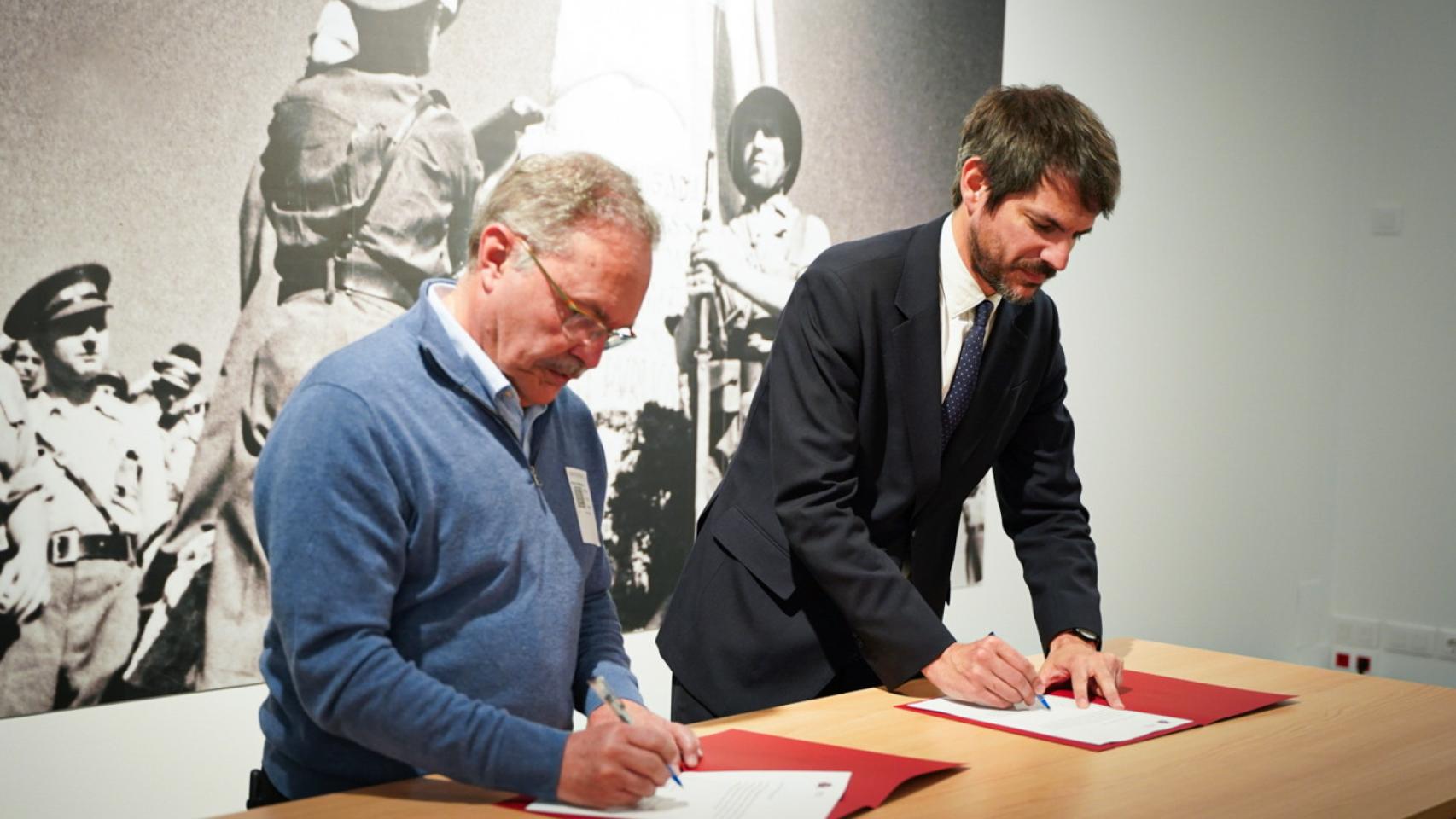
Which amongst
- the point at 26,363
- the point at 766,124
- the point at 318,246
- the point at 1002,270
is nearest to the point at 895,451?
the point at 1002,270

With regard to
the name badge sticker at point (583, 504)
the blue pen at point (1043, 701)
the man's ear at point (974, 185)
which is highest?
the man's ear at point (974, 185)

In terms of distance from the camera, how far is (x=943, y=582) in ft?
7.47

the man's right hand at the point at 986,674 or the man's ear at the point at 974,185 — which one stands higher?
the man's ear at the point at 974,185

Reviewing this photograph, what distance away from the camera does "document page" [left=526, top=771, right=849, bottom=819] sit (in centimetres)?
140

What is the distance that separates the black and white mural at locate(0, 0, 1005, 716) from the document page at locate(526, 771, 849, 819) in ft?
4.63

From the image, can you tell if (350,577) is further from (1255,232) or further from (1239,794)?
(1255,232)

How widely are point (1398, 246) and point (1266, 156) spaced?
0.77 meters

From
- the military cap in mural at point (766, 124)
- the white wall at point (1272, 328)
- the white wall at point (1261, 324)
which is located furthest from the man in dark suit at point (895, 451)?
the white wall at point (1272, 328)

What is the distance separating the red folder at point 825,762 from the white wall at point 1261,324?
8.83 ft

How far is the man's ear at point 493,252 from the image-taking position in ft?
5.11

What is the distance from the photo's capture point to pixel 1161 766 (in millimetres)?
1691

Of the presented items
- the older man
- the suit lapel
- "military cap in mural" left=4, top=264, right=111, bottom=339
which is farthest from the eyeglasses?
"military cap in mural" left=4, top=264, right=111, bottom=339

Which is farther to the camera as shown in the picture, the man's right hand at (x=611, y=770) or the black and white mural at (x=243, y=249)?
the black and white mural at (x=243, y=249)

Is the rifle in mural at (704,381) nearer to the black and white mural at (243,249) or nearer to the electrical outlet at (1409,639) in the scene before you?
the black and white mural at (243,249)
